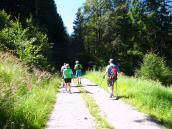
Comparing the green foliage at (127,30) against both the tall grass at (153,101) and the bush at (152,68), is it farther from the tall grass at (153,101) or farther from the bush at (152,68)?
the tall grass at (153,101)

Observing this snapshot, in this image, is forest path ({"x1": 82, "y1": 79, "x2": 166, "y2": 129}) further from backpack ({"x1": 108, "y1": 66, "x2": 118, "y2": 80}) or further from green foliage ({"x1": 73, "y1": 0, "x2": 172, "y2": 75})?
green foliage ({"x1": 73, "y1": 0, "x2": 172, "y2": 75})

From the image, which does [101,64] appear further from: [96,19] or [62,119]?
[62,119]

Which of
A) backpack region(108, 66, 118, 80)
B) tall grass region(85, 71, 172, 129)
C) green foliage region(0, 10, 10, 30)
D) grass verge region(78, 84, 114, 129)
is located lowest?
grass verge region(78, 84, 114, 129)

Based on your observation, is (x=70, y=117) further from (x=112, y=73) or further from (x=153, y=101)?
(x=112, y=73)

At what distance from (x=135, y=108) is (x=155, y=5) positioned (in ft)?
159

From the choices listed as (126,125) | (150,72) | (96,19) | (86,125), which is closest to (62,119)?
(86,125)

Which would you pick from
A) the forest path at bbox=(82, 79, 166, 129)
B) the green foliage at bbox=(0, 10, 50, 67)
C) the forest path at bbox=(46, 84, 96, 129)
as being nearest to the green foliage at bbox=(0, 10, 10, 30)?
the green foliage at bbox=(0, 10, 50, 67)

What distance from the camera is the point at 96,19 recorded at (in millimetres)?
69250

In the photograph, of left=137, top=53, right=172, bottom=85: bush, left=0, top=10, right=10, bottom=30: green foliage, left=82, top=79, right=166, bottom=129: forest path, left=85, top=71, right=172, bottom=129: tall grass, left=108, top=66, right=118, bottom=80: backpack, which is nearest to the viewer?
left=82, top=79, right=166, bottom=129: forest path

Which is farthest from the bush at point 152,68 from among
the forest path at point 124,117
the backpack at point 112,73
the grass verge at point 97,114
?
the forest path at point 124,117

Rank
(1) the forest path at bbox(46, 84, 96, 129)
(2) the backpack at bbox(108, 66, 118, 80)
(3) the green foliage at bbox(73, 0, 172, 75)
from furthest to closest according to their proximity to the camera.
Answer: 1. (3) the green foliage at bbox(73, 0, 172, 75)
2. (2) the backpack at bbox(108, 66, 118, 80)
3. (1) the forest path at bbox(46, 84, 96, 129)

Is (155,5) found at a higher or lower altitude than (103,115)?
higher

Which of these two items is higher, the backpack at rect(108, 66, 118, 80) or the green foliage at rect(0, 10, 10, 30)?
the green foliage at rect(0, 10, 10, 30)

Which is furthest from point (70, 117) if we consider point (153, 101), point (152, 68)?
point (152, 68)
